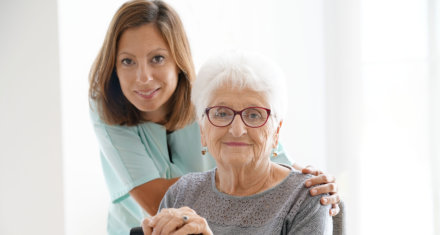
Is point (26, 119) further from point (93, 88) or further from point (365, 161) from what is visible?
point (365, 161)

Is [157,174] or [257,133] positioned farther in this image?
[157,174]

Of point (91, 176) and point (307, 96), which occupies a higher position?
point (307, 96)

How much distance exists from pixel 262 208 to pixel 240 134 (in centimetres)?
22

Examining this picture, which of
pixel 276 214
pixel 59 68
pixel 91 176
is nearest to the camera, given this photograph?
pixel 276 214

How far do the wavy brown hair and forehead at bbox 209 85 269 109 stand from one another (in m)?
0.45

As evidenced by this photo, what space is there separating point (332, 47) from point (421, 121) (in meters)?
0.81

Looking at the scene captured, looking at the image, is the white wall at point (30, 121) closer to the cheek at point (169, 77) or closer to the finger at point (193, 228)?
the cheek at point (169, 77)

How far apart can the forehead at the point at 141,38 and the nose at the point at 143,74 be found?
0.21 ft

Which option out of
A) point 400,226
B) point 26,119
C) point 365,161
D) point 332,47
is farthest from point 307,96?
point 26,119

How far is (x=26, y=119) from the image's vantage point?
3.06 m

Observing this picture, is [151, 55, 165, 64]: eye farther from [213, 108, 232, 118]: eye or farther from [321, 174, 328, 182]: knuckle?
[321, 174, 328, 182]: knuckle

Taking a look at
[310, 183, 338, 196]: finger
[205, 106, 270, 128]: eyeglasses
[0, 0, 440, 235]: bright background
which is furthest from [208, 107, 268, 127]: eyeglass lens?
[0, 0, 440, 235]: bright background

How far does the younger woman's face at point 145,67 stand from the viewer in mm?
1782

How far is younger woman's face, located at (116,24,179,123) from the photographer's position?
1.78m
